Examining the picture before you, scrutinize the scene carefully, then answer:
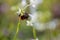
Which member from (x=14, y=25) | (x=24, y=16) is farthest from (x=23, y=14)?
(x=14, y=25)

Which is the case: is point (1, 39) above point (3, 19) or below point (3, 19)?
below

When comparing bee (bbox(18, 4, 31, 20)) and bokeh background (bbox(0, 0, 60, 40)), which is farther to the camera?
bokeh background (bbox(0, 0, 60, 40))

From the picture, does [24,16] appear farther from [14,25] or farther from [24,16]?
[14,25]

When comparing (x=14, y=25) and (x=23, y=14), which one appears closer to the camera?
(x=23, y=14)

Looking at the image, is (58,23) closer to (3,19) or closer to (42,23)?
(42,23)

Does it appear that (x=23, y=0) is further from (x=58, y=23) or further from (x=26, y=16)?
(x=58, y=23)

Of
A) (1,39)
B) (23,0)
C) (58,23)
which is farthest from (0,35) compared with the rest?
(58,23)

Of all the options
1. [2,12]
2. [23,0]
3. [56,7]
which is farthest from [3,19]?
[56,7]

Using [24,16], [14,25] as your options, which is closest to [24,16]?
[24,16]

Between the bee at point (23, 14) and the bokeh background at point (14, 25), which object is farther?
the bokeh background at point (14, 25)

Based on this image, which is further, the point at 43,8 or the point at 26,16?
the point at 43,8
